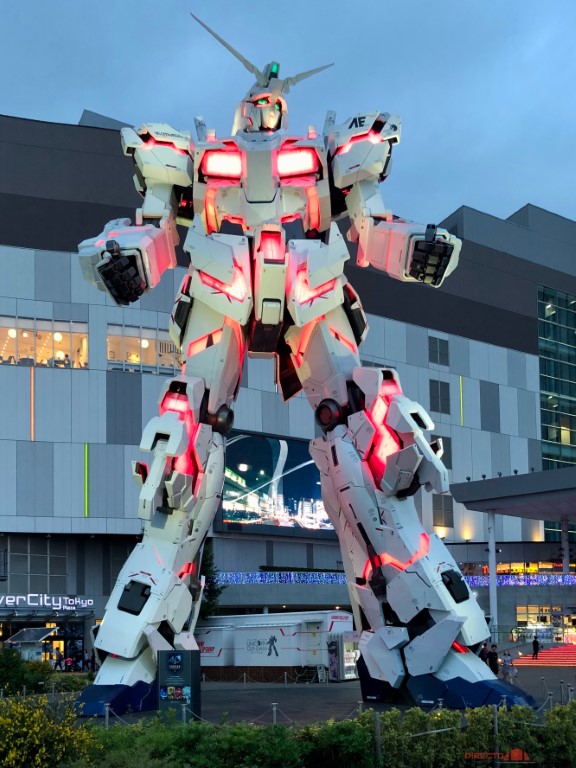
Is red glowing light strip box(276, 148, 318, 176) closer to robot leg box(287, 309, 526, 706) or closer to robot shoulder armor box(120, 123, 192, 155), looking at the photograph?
robot shoulder armor box(120, 123, 192, 155)

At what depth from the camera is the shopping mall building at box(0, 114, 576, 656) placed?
4725cm

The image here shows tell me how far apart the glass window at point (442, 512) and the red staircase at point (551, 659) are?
2172 centimetres

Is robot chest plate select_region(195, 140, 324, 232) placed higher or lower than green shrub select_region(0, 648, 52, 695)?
higher

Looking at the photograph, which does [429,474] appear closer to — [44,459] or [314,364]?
[314,364]

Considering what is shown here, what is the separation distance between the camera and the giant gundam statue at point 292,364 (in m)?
13.4

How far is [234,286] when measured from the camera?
1391 cm

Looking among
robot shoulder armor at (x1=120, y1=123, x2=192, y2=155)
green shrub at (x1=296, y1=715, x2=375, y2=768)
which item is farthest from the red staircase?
green shrub at (x1=296, y1=715, x2=375, y2=768)

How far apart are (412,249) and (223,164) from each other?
3.00 meters

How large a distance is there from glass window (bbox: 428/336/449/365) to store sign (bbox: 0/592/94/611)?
26045 millimetres

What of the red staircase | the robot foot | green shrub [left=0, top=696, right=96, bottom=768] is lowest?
the red staircase

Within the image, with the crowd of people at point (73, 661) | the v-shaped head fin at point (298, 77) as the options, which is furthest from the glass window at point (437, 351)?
the v-shaped head fin at point (298, 77)

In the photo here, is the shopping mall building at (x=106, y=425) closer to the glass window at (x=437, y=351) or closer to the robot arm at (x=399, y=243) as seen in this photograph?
the glass window at (x=437, y=351)

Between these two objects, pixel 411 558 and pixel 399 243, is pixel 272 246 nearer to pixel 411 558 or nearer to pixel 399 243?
pixel 399 243

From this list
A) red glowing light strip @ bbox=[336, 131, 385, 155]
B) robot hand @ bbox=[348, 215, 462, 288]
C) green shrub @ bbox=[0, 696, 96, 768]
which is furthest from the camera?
red glowing light strip @ bbox=[336, 131, 385, 155]
